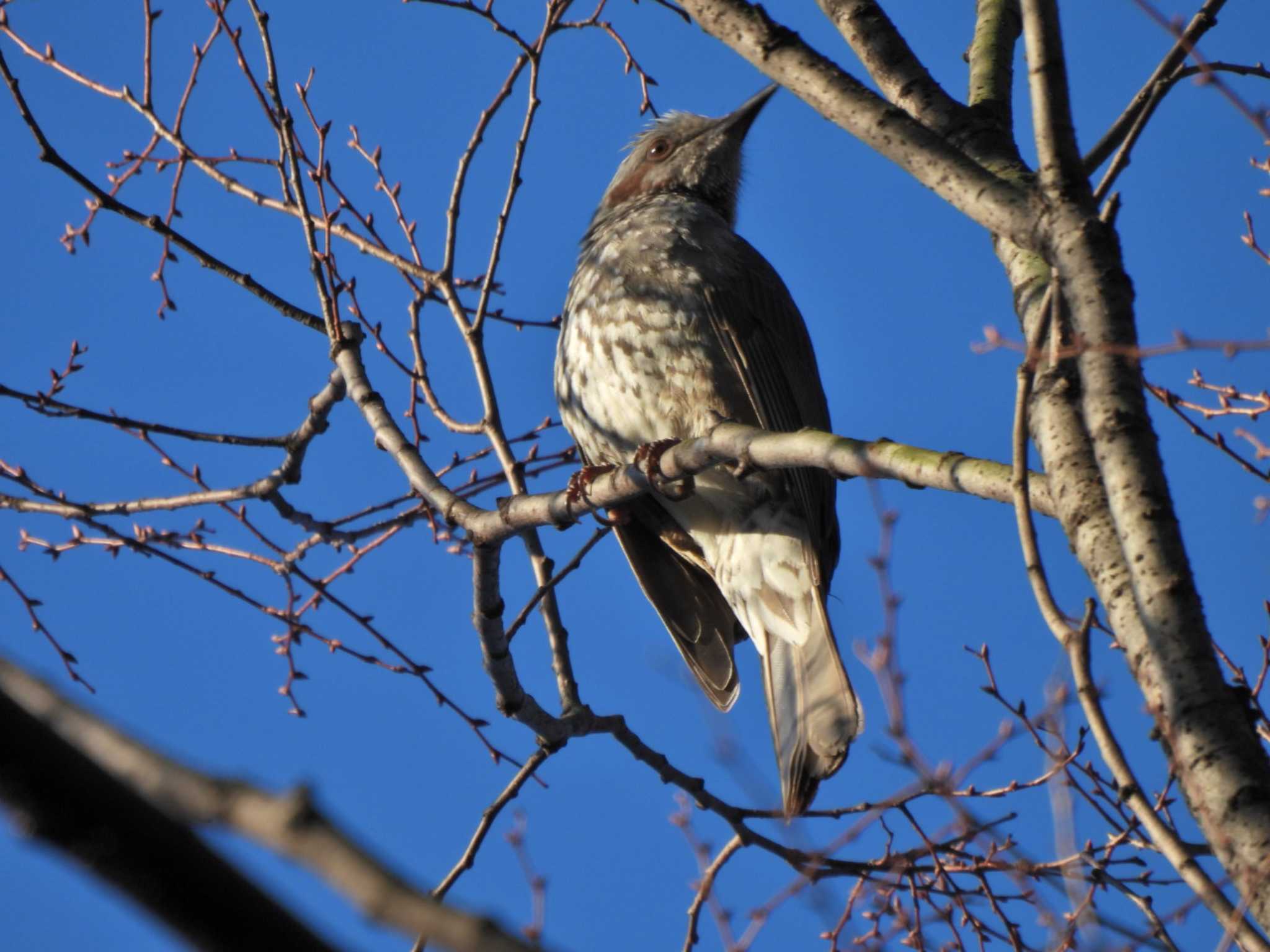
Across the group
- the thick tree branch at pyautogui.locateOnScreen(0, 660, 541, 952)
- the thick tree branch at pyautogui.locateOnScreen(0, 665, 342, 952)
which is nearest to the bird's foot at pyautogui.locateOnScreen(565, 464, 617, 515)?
the thick tree branch at pyautogui.locateOnScreen(0, 660, 541, 952)

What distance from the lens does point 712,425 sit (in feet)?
16.2

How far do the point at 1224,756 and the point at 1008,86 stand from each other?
269cm

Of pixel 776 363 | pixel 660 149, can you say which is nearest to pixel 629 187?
pixel 660 149

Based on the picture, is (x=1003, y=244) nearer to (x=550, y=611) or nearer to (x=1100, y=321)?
(x=1100, y=321)

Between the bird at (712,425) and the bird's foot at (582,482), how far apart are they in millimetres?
267

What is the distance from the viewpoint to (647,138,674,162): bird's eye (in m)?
→ 6.80

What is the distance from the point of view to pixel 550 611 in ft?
13.5

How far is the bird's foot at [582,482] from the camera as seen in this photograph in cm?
380

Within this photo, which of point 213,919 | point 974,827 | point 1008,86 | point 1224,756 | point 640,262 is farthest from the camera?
point 640,262

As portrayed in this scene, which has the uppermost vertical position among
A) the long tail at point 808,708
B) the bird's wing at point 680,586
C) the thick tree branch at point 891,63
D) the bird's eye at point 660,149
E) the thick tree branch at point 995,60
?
the bird's eye at point 660,149

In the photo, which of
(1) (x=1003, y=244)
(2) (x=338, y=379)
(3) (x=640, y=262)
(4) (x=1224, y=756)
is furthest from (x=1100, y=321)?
(3) (x=640, y=262)

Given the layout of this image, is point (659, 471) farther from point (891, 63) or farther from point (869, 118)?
point (891, 63)

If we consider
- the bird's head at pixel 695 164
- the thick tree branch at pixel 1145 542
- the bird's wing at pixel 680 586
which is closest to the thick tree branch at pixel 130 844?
the thick tree branch at pixel 1145 542

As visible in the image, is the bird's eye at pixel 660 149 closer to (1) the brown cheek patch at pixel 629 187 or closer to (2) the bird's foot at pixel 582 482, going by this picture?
(1) the brown cheek patch at pixel 629 187
